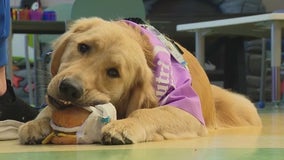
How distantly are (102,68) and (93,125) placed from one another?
0.17m

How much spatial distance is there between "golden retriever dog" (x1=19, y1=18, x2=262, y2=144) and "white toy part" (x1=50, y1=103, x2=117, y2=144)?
0.02 meters

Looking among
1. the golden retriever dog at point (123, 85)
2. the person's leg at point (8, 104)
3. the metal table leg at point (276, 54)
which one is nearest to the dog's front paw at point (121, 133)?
the golden retriever dog at point (123, 85)

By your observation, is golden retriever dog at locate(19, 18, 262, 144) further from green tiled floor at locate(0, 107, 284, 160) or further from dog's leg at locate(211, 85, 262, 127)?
dog's leg at locate(211, 85, 262, 127)

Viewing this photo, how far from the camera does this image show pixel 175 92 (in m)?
1.86

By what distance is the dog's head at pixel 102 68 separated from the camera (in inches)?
63.6

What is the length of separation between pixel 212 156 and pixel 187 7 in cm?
545

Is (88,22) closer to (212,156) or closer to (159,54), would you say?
(159,54)

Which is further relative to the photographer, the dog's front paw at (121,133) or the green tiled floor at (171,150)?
the dog's front paw at (121,133)

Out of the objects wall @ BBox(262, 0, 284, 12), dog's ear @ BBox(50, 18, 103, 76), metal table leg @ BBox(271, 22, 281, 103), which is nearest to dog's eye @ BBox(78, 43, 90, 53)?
dog's ear @ BBox(50, 18, 103, 76)

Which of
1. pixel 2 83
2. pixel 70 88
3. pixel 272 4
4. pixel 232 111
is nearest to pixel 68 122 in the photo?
pixel 70 88

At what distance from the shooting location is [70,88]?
1573mm

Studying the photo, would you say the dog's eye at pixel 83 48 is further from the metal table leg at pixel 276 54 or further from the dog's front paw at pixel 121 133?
the metal table leg at pixel 276 54

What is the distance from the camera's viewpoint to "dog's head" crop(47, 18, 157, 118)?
1614mm

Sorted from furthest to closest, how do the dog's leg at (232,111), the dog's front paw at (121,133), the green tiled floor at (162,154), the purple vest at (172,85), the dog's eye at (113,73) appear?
1. the dog's leg at (232,111)
2. the purple vest at (172,85)
3. the dog's eye at (113,73)
4. the dog's front paw at (121,133)
5. the green tiled floor at (162,154)
